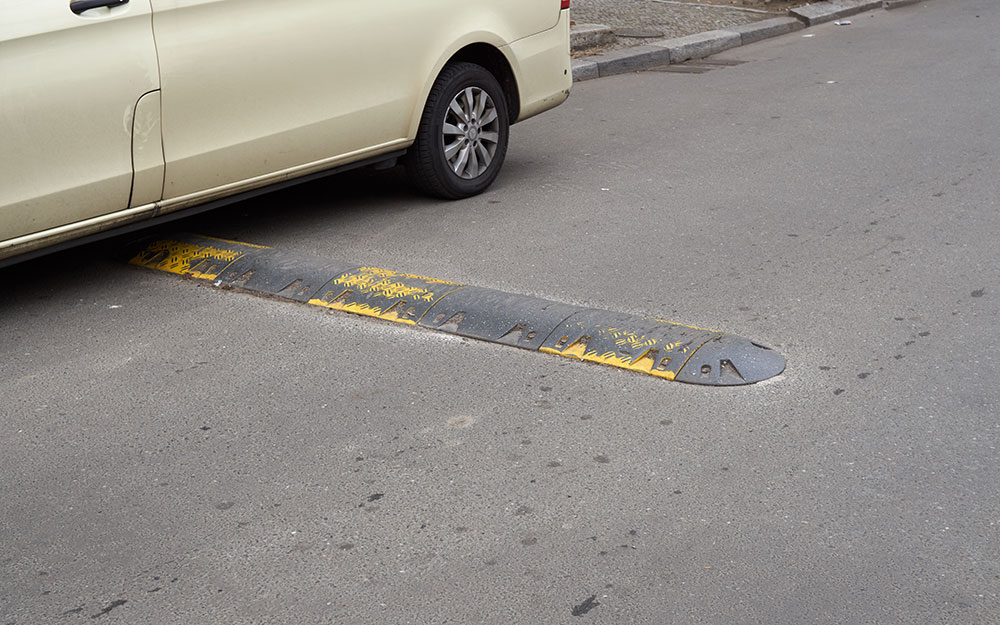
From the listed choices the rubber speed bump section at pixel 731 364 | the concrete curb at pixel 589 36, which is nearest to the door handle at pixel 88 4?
the rubber speed bump section at pixel 731 364

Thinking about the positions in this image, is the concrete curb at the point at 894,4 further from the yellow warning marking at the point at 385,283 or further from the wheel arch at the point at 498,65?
the yellow warning marking at the point at 385,283

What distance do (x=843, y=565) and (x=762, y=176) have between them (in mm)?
4016

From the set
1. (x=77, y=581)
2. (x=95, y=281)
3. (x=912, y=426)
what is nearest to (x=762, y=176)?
(x=912, y=426)

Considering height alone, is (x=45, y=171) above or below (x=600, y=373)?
above

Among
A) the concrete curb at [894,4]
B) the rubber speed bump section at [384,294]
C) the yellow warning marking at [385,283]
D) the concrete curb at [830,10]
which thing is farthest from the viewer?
the concrete curb at [894,4]

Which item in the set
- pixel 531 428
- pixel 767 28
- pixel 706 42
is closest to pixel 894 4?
pixel 767 28

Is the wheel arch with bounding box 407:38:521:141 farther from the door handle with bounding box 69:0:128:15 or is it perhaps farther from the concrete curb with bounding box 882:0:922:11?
the concrete curb with bounding box 882:0:922:11

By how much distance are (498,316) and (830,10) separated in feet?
32.9

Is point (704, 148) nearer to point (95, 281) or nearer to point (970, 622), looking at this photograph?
point (95, 281)

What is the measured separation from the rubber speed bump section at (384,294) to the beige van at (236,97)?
0.77m

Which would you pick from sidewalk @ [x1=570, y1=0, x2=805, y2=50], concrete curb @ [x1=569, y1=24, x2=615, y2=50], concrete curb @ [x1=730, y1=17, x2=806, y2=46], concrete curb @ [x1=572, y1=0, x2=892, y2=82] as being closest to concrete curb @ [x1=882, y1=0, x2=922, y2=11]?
concrete curb @ [x1=572, y1=0, x2=892, y2=82]

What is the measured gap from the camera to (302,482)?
3.37m

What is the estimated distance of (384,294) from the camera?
4.80m

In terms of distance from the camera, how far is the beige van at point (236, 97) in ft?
14.8
